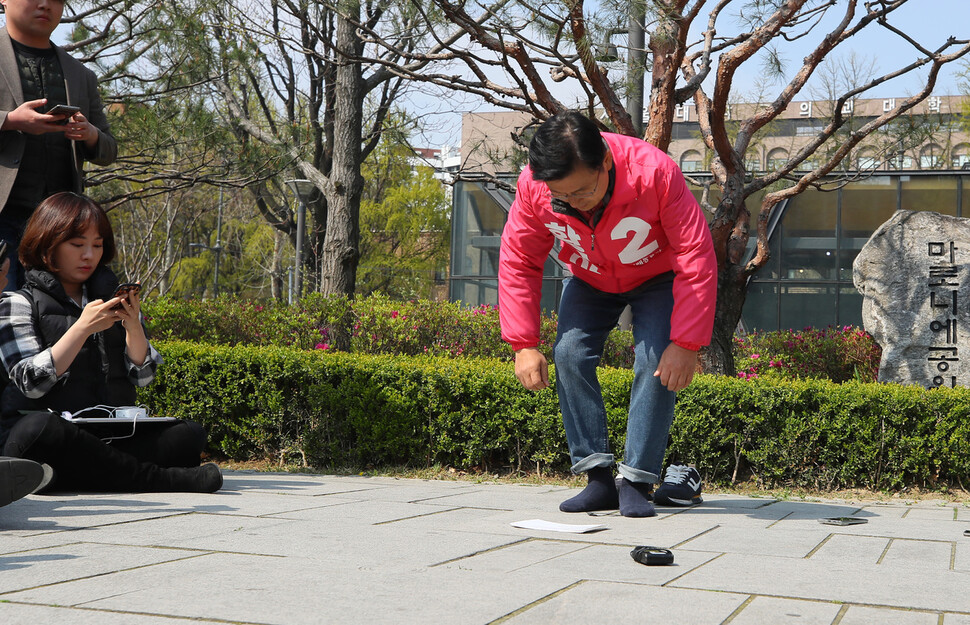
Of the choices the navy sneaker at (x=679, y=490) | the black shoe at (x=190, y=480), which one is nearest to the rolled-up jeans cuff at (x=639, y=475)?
the navy sneaker at (x=679, y=490)

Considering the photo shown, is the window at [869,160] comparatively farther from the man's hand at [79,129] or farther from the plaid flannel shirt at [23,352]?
the plaid flannel shirt at [23,352]

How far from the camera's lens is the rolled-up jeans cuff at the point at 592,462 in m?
3.62

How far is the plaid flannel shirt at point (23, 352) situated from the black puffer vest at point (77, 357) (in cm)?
5

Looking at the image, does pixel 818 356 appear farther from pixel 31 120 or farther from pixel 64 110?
pixel 31 120

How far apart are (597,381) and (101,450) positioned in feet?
6.45

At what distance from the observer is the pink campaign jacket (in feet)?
10.9

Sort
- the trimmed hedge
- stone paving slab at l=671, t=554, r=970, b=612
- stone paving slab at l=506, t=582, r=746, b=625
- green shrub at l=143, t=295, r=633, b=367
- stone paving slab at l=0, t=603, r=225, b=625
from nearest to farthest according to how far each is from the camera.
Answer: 1. stone paving slab at l=0, t=603, r=225, b=625
2. stone paving slab at l=506, t=582, r=746, b=625
3. stone paving slab at l=671, t=554, r=970, b=612
4. the trimmed hedge
5. green shrub at l=143, t=295, r=633, b=367

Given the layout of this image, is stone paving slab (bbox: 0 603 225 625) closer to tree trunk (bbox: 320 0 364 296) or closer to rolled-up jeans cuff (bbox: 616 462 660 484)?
rolled-up jeans cuff (bbox: 616 462 660 484)

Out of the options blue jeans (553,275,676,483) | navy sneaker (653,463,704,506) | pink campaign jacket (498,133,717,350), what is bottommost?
navy sneaker (653,463,704,506)

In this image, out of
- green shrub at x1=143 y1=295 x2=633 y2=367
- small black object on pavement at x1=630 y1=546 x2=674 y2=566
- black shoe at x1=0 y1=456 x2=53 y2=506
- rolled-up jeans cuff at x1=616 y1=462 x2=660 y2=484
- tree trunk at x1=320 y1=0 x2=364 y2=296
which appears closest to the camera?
small black object on pavement at x1=630 y1=546 x2=674 y2=566

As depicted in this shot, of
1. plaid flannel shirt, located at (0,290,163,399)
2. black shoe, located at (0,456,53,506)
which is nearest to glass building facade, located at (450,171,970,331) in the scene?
plaid flannel shirt, located at (0,290,163,399)

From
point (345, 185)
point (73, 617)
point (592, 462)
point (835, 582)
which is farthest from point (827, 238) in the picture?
point (73, 617)

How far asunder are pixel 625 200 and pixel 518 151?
4675 millimetres

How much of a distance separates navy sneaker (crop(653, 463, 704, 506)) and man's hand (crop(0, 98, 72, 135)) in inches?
112
